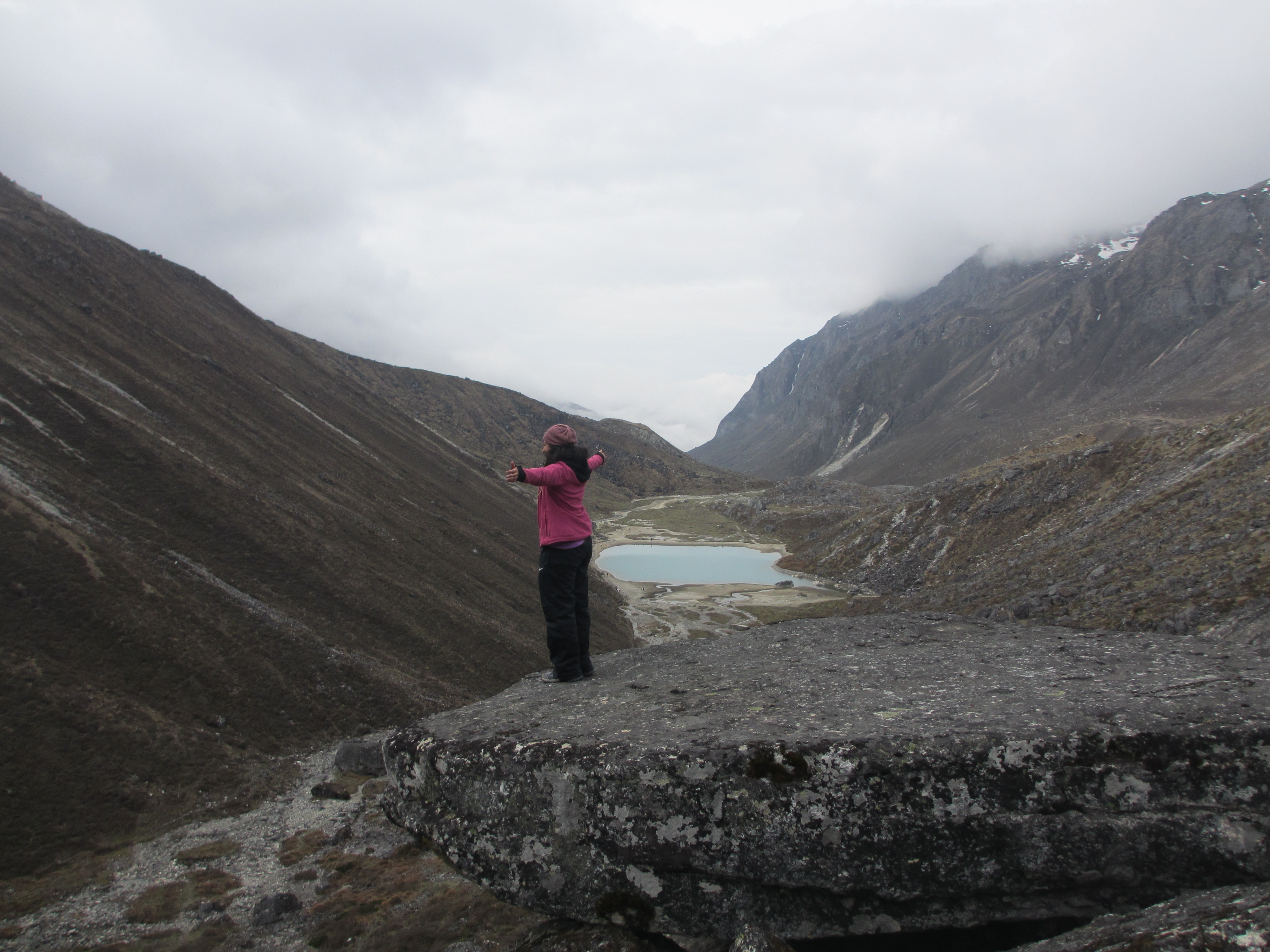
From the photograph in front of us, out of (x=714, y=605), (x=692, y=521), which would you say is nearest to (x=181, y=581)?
(x=714, y=605)

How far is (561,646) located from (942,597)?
32388 millimetres

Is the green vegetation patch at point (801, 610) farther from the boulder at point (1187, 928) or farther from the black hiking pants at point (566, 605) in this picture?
the boulder at point (1187, 928)

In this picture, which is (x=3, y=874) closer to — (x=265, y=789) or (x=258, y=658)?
Result: (x=265, y=789)

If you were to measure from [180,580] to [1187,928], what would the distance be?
121ft

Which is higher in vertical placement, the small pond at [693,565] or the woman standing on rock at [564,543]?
Answer: the woman standing on rock at [564,543]

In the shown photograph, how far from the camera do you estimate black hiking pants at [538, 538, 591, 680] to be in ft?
33.2

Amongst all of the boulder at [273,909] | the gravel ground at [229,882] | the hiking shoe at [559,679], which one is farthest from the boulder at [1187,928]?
the boulder at [273,909]

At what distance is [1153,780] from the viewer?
538 cm

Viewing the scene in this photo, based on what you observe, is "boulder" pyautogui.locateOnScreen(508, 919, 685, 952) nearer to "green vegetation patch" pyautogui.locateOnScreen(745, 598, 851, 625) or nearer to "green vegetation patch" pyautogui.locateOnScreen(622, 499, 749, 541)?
"green vegetation patch" pyautogui.locateOnScreen(745, 598, 851, 625)

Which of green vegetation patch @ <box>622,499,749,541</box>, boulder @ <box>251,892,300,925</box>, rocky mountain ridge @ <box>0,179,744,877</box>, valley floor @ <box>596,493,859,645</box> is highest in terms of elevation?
rocky mountain ridge @ <box>0,179,744,877</box>

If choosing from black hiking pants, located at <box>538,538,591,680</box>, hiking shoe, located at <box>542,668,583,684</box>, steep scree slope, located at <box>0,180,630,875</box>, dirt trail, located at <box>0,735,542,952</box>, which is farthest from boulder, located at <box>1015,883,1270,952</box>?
steep scree slope, located at <box>0,180,630,875</box>

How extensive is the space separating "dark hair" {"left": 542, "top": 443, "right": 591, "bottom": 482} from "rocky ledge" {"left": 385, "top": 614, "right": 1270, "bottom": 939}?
375cm

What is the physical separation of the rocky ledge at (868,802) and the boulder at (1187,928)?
59 cm

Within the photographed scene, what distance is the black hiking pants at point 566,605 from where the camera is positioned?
33.2ft
